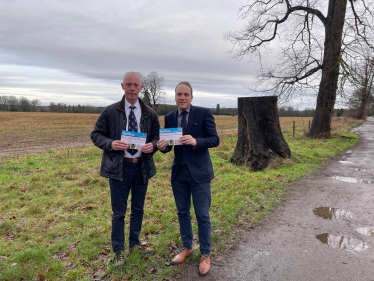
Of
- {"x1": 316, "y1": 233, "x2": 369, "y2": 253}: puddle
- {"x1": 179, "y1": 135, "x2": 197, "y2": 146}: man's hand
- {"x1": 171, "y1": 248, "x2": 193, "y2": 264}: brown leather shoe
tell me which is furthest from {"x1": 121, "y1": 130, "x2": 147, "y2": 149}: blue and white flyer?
{"x1": 316, "y1": 233, "x2": 369, "y2": 253}: puddle

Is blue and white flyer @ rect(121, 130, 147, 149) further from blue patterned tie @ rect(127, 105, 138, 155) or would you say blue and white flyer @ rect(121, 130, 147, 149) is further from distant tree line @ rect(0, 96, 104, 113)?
distant tree line @ rect(0, 96, 104, 113)

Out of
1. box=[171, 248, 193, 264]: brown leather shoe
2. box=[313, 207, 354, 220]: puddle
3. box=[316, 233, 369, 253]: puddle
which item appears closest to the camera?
box=[171, 248, 193, 264]: brown leather shoe

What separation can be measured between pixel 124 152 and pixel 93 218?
240 cm

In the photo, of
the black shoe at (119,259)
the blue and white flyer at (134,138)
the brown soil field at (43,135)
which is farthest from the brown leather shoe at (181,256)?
the brown soil field at (43,135)

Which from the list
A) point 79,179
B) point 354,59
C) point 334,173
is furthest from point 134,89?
point 354,59

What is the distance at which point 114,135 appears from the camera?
129 inches

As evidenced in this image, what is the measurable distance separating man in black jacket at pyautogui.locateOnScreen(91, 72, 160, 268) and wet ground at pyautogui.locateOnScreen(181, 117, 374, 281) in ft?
3.77

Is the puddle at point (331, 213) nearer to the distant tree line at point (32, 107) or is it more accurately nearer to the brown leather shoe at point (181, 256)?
the brown leather shoe at point (181, 256)

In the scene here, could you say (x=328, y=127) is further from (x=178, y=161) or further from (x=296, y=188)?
(x=178, y=161)

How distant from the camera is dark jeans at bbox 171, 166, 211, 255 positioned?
10.9 feet

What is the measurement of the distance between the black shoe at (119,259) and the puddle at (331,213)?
12.3 ft

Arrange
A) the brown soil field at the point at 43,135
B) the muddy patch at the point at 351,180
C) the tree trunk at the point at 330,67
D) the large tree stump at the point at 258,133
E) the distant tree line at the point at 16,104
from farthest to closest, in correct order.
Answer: the distant tree line at the point at 16,104 → the brown soil field at the point at 43,135 → the tree trunk at the point at 330,67 → the large tree stump at the point at 258,133 → the muddy patch at the point at 351,180

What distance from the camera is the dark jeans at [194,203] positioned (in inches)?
131

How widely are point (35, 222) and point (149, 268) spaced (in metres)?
2.69
